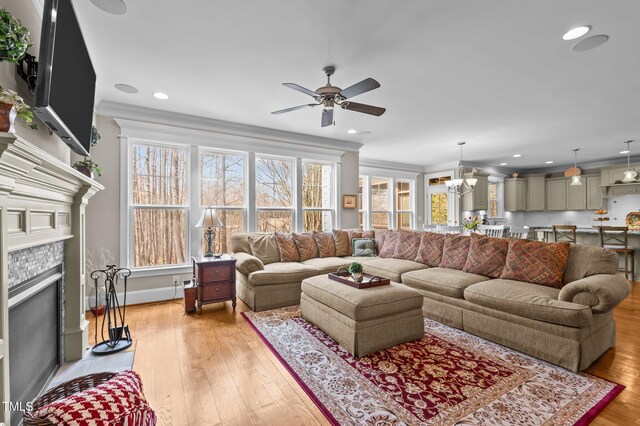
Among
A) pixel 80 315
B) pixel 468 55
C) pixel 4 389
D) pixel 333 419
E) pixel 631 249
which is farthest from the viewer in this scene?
pixel 631 249

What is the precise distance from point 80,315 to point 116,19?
232 cm

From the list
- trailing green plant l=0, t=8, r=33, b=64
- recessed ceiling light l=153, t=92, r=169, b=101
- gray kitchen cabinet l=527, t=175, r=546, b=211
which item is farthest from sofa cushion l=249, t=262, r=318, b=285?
gray kitchen cabinet l=527, t=175, r=546, b=211

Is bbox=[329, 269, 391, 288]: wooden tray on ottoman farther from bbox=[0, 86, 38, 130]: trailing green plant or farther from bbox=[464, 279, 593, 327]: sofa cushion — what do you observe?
bbox=[0, 86, 38, 130]: trailing green plant

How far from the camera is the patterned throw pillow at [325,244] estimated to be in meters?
4.78

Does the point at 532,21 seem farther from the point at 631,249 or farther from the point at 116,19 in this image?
the point at 631,249

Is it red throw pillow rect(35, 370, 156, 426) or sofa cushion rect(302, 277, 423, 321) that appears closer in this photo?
red throw pillow rect(35, 370, 156, 426)

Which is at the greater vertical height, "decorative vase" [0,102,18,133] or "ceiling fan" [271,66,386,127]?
"ceiling fan" [271,66,386,127]

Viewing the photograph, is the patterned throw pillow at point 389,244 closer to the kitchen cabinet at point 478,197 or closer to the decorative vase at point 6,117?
the kitchen cabinet at point 478,197

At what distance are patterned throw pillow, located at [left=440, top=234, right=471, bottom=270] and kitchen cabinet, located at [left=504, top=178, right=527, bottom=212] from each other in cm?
589

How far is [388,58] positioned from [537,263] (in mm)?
2489

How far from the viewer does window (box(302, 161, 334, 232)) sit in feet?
18.2

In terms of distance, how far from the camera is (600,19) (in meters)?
2.11

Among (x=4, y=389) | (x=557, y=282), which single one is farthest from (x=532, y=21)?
(x=4, y=389)

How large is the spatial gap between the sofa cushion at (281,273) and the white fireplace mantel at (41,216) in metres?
1.68
